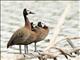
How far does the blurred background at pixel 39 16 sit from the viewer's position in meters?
10.5

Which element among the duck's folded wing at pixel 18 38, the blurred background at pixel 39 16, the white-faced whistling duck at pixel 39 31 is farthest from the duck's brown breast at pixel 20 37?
the blurred background at pixel 39 16

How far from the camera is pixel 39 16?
11.0 metres

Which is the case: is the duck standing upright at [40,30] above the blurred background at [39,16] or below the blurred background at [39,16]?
above

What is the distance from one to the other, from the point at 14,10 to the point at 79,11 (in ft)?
6.94

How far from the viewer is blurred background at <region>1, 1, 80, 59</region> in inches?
413

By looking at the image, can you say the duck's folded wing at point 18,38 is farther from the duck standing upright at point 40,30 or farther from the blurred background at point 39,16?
the blurred background at point 39,16

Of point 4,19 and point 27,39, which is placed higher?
point 27,39

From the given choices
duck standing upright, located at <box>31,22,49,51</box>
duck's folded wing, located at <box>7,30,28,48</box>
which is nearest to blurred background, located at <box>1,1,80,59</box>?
duck standing upright, located at <box>31,22,49,51</box>

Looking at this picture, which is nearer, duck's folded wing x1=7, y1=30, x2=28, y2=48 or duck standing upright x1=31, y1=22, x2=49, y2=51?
duck's folded wing x1=7, y1=30, x2=28, y2=48

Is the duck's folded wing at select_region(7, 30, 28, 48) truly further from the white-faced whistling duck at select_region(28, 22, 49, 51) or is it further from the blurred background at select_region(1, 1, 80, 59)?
the blurred background at select_region(1, 1, 80, 59)

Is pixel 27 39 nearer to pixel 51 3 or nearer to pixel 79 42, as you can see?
pixel 79 42

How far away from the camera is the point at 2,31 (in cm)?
1123

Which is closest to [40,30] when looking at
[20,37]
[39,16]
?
[20,37]

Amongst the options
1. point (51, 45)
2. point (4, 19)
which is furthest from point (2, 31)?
point (51, 45)
